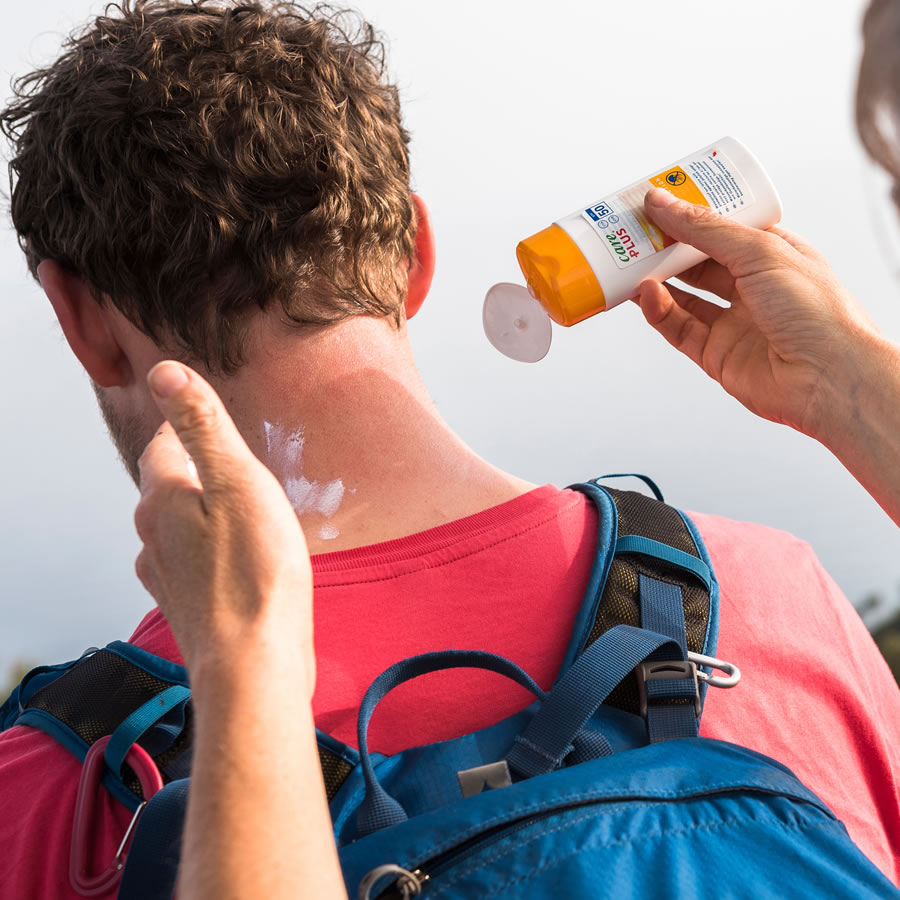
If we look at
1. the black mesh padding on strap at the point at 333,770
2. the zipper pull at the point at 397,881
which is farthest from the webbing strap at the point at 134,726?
the zipper pull at the point at 397,881

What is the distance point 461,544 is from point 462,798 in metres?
0.27

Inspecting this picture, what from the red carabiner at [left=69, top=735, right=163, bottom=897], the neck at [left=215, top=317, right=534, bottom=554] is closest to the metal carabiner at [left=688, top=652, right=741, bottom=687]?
the neck at [left=215, top=317, right=534, bottom=554]

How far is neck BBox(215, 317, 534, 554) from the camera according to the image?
1.09m

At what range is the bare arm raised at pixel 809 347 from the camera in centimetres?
115

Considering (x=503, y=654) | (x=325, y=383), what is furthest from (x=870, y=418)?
(x=325, y=383)

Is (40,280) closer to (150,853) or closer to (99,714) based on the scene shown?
(99,714)

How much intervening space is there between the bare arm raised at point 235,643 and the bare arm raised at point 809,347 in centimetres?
68

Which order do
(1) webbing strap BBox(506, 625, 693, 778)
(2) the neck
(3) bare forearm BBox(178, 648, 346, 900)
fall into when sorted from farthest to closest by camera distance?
(2) the neck, (1) webbing strap BBox(506, 625, 693, 778), (3) bare forearm BBox(178, 648, 346, 900)

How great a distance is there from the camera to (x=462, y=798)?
2.72ft

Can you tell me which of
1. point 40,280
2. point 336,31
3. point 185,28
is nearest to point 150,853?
point 40,280

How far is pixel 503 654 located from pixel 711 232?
56cm

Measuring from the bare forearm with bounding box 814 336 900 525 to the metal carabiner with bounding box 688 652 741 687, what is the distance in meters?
0.31

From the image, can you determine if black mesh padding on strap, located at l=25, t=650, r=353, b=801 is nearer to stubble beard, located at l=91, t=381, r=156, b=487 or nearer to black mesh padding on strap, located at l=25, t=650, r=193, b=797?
black mesh padding on strap, located at l=25, t=650, r=193, b=797

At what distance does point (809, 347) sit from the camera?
1.21 m
